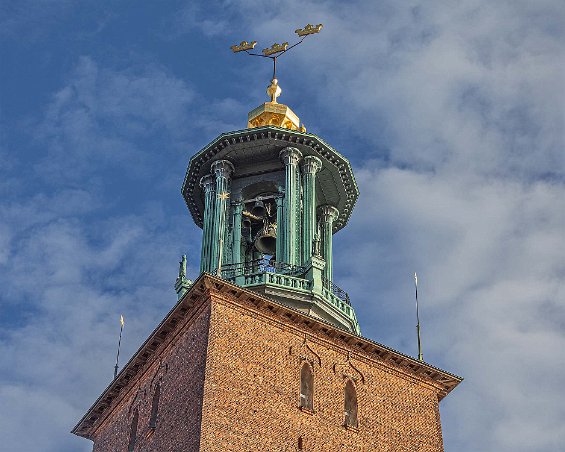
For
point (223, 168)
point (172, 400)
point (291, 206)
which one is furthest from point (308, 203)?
point (172, 400)

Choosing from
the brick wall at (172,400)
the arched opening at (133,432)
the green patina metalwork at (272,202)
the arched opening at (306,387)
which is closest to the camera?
the brick wall at (172,400)

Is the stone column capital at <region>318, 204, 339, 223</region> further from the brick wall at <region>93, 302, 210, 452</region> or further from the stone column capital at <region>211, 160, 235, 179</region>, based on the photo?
the brick wall at <region>93, 302, 210, 452</region>

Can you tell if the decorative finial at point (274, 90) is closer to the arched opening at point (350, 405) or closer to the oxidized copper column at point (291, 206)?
the oxidized copper column at point (291, 206)

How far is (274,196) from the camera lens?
38156 millimetres

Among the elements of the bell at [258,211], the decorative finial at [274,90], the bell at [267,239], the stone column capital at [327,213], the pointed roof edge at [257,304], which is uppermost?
the decorative finial at [274,90]

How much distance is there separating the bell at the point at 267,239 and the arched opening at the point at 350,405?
6338mm

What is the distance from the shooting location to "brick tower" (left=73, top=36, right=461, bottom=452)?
31094 mm

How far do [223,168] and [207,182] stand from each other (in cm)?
76

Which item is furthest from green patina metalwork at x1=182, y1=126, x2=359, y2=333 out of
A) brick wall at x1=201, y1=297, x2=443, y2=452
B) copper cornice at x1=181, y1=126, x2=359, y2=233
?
brick wall at x1=201, y1=297, x2=443, y2=452

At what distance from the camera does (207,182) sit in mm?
38969

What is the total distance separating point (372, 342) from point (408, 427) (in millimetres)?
2517

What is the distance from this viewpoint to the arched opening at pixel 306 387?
32.1m

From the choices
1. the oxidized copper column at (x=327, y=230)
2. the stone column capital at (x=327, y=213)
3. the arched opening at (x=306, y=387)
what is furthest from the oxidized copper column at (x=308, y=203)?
the arched opening at (x=306, y=387)

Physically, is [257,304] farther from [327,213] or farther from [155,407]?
[327,213]
